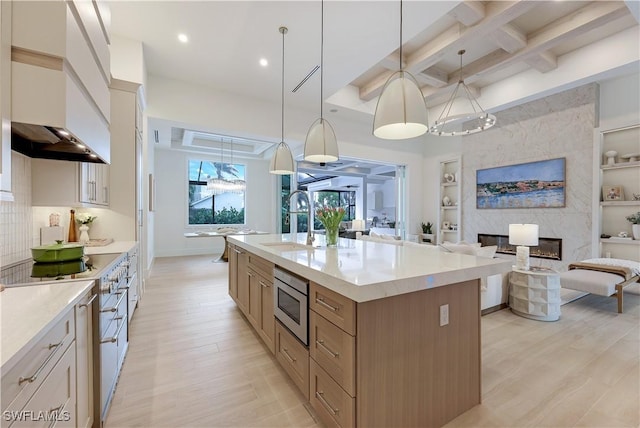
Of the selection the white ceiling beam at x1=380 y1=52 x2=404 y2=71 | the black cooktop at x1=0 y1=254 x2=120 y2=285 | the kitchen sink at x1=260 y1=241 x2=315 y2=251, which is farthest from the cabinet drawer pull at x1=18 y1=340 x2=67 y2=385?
the white ceiling beam at x1=380 y1=52 x2=404 y2=71

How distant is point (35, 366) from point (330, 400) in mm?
A: 1235

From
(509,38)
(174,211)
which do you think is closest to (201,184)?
(174,211)

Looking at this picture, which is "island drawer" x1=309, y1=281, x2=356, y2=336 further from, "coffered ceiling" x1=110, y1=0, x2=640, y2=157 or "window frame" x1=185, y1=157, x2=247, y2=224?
"window frame" x1=185, y1=157, x2=247, y2=224

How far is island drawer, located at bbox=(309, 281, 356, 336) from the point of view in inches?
50.1

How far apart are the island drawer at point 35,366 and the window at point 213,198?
7184mm

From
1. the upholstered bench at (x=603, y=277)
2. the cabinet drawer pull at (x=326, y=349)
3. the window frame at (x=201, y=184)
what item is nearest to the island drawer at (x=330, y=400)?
the cabinet drawer pull at (x=326, y=349)

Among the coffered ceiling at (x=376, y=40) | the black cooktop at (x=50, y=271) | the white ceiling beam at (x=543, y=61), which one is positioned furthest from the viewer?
the white ceiling beam at (x=543, y=61)

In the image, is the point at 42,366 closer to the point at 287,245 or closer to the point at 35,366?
the point at 35,366

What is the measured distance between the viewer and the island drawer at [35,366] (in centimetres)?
75

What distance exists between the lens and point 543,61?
4.36 metres

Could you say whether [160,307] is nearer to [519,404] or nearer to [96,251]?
[96,251]

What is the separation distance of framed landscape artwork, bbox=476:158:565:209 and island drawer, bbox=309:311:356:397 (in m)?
6.26

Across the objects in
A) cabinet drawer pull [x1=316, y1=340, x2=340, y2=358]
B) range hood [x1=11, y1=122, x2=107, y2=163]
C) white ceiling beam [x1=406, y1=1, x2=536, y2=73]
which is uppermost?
white ceiling beam [x1=406, y1=1, x2=536, y2=73]

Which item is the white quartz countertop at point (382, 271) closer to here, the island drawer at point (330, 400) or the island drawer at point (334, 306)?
the island drawer at point (334, 306)
